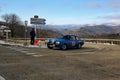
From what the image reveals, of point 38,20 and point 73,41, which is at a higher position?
point 38,20

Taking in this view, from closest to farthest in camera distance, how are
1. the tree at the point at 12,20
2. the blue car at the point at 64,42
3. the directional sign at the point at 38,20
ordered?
the blue car at the point at 64,42, the directional sign at the point at 38,20, the tree at the point at 12,20

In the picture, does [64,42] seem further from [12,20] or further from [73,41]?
[12,20]

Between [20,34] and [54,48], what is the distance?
8221cm

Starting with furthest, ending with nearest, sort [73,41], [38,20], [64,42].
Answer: [38,20] → [73,41] → [64,42]

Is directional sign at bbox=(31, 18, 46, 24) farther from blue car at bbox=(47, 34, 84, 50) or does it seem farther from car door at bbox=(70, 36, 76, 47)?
car door at bbox=(70, 36, 76, 47)

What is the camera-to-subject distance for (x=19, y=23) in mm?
116812

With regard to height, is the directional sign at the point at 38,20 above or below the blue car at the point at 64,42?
above

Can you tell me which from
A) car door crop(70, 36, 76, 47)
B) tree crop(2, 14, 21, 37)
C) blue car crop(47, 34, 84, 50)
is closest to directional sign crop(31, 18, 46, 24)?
blue car crop(47, 34, 84, 50)

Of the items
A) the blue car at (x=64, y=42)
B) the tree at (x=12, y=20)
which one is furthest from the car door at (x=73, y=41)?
the tree at (x=12, y=20)

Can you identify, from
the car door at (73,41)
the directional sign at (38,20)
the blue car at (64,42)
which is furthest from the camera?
the directional sign at (38,20)

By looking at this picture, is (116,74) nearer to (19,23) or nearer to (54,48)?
(54,48)

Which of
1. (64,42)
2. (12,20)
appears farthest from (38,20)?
(12,20)

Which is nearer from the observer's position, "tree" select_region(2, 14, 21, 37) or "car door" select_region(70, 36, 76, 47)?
"car door" select_region(70, 36, 76, 47)

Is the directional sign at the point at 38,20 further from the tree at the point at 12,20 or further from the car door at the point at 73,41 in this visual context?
the tree at the point at 12,20
